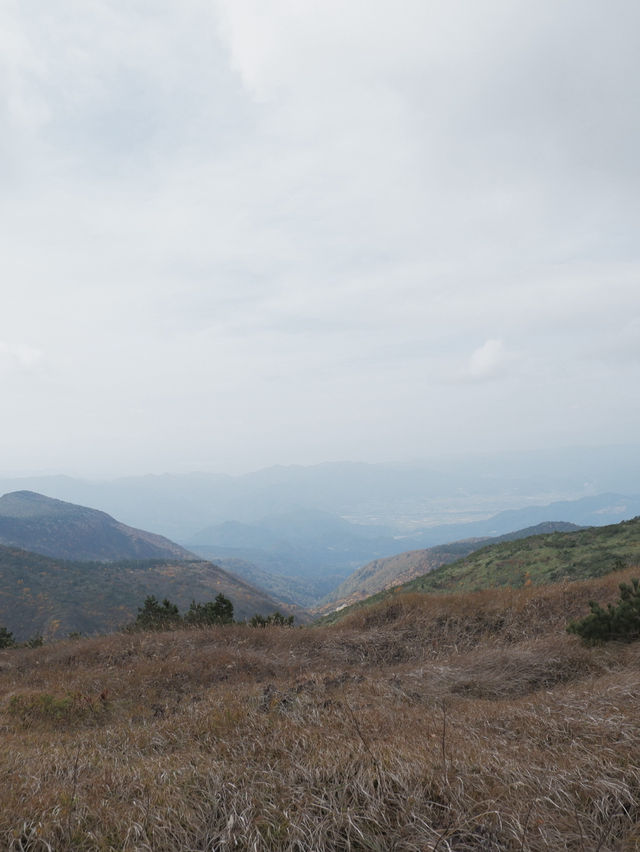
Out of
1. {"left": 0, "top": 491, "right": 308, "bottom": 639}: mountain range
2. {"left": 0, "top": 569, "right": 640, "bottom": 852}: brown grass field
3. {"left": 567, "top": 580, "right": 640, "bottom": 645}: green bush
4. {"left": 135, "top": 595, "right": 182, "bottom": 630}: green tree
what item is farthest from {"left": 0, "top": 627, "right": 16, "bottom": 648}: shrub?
{"left": 0, "top": 491, "right": 308, "bottom": 639}: mountain range

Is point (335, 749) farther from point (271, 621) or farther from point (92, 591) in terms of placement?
point (92, 591)

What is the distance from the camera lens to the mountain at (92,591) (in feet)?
249

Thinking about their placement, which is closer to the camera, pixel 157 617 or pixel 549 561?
pixel 157 617

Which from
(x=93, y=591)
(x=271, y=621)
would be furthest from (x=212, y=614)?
(x=93, y=591)

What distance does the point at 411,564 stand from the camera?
143 m

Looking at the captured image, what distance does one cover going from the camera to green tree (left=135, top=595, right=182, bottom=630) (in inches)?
579

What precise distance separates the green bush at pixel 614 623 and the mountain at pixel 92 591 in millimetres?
61819

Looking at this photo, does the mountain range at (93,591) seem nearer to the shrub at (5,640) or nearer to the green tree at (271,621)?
the shrub at (5,640)

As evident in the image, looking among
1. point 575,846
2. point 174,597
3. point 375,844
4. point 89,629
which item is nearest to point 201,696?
point 375,844

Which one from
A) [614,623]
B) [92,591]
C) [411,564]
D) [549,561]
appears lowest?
[411,564]

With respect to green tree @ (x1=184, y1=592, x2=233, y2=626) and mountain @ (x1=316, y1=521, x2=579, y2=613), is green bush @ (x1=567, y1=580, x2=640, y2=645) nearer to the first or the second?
green tree @ (x1=184, y1=592, x2=233, y2=626)

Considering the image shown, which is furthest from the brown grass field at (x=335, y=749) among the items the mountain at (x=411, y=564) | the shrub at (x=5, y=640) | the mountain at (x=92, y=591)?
the mountain at (x=411, y=564)

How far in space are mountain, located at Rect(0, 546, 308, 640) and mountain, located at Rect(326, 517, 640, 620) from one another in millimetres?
46921

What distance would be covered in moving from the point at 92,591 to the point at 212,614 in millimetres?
92689
